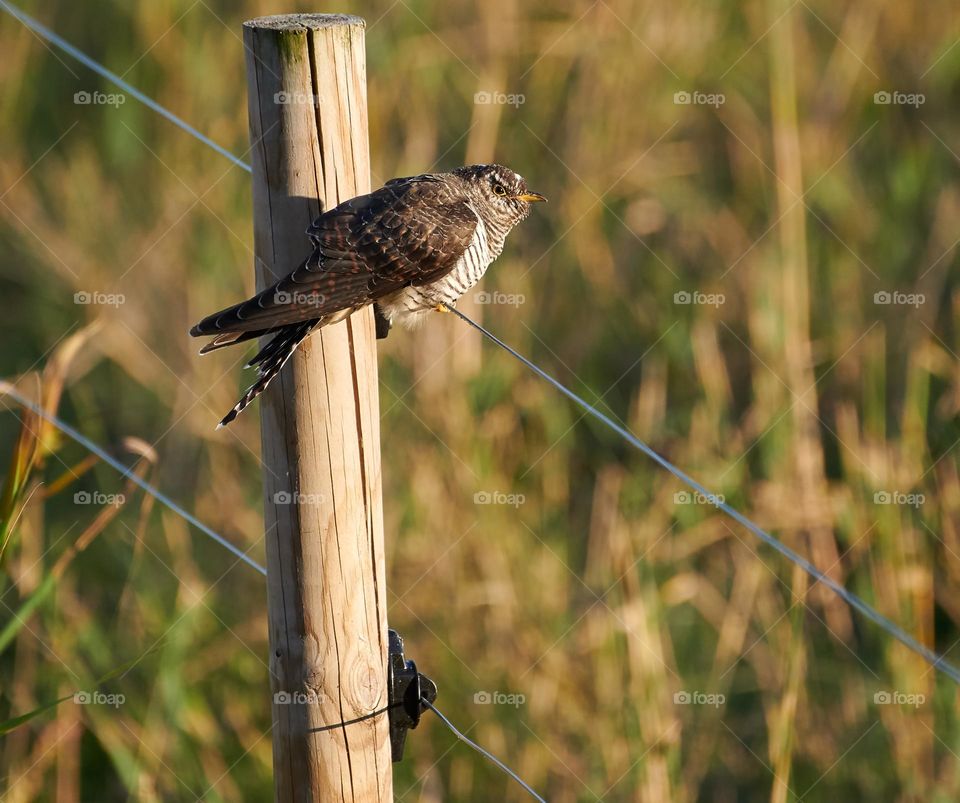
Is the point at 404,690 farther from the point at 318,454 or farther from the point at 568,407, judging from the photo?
the point at 568,407

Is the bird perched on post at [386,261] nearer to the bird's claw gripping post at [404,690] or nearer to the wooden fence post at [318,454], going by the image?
the wooden fence post at [318,454]

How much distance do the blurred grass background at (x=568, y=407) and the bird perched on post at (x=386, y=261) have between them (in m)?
0.72

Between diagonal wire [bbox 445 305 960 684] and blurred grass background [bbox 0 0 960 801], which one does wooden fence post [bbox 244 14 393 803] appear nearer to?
diagonal wire [bbox 445 305 960 684]

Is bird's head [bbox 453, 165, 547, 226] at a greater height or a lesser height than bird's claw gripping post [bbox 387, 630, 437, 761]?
greater

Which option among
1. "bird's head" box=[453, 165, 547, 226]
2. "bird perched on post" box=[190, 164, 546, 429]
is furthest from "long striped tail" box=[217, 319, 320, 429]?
"bird's head" box=[453, 165, 547, 226]

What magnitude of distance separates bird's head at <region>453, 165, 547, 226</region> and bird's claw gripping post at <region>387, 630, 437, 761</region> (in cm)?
163

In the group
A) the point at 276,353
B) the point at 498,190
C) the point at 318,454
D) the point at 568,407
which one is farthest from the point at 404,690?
the point at 568,407

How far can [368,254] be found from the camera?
318 cm

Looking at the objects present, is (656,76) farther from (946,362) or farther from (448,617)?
(448,617)

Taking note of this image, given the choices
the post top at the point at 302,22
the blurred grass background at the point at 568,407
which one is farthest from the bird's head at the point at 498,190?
the post top at the point at 302,22

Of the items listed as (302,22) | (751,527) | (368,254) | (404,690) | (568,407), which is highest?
(302,22)

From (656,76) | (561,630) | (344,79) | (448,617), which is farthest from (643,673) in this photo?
(656,76)

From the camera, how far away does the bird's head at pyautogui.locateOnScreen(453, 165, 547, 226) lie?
413cm

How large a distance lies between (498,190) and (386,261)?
1.06m
